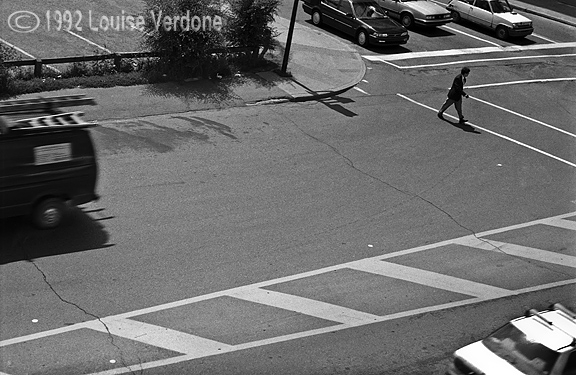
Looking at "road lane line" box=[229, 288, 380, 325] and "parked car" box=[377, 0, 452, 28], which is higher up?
"parked car" box=[377, 0, 452, 28]

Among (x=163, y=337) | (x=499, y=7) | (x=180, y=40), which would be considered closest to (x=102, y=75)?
(x=180, y=40)

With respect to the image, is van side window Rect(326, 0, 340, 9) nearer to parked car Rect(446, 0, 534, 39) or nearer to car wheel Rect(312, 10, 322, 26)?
car wheel Rect(312, 10, 322, 26)

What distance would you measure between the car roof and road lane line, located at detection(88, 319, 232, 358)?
4391mm

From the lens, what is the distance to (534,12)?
38906 mm

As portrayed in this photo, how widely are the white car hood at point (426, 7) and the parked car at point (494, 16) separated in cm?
197

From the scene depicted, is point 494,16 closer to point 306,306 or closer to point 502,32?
point 502,32

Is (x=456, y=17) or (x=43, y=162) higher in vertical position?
(x=456, y=17)

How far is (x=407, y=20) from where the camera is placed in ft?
108

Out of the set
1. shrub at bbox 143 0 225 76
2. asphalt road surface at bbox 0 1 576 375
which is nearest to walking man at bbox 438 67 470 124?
asphalt road surface at bbox 0 1 576 375

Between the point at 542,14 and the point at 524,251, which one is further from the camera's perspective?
the point at 542,14

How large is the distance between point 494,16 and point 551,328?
989 inches

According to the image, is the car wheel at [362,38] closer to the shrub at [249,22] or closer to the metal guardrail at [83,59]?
the shrub at [249,22]

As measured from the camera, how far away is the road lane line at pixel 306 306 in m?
13.2

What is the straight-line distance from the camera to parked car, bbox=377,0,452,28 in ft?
106
